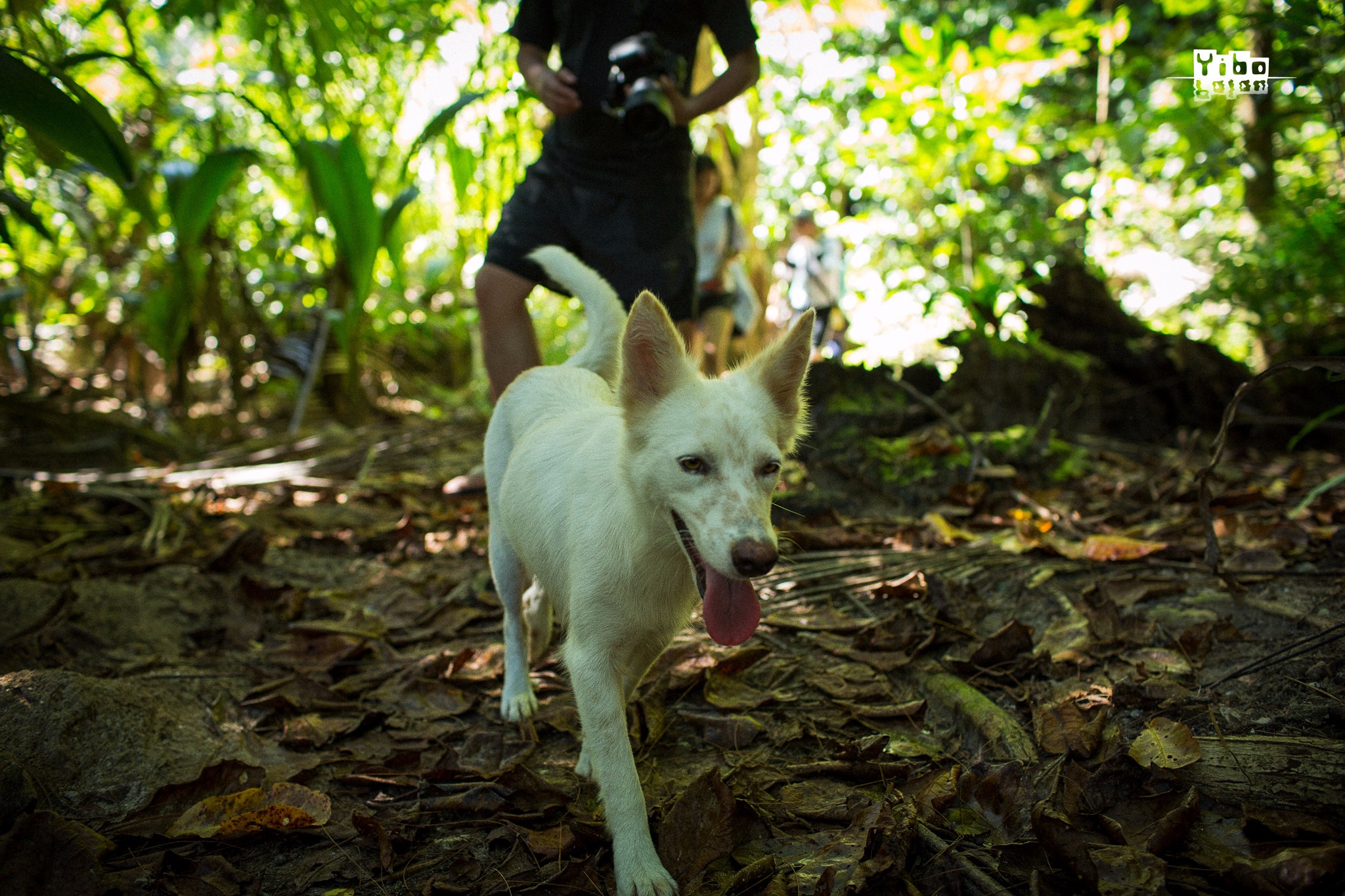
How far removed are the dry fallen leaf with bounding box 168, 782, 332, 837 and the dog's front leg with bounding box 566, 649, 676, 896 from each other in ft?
2.16

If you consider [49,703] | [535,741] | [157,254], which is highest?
[157,254]

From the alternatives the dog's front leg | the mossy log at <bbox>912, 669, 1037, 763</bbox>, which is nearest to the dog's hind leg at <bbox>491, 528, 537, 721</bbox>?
the dog's front leg

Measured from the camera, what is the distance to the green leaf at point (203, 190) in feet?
15.6

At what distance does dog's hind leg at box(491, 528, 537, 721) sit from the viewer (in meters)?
2.58

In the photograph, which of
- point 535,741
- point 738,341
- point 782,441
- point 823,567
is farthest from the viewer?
point 738,341

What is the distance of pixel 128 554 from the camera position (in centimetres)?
355

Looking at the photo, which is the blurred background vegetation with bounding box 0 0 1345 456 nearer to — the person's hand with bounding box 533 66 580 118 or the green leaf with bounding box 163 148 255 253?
the green leaf with bounding box 163 148 255 253

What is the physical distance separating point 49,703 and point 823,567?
97.9 inches

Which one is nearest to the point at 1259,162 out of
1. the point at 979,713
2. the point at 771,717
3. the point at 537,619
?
the point at 979,713

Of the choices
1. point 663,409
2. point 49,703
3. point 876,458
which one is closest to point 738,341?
point 876,458

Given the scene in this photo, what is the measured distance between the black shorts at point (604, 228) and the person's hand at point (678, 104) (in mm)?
248

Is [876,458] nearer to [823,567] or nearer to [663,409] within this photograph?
[823,567]

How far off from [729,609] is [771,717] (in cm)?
70

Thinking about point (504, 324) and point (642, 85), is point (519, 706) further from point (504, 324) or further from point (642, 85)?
point (642, 85)
